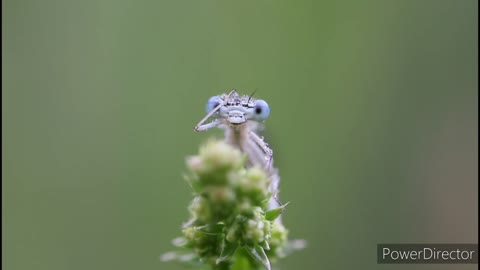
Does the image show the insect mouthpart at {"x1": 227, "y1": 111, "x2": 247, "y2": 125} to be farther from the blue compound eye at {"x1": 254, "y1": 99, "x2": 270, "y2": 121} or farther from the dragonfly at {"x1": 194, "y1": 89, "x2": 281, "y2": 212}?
the blue compound eye at {"x1": 254, "y1": 99, "x2": 270, "y2": 121}

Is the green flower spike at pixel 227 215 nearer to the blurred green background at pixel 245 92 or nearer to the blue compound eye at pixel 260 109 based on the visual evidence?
the blue compound eye at pixel 260 109

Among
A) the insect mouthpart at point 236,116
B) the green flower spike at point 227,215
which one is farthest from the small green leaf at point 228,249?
the insect mouthpart at point 236,116

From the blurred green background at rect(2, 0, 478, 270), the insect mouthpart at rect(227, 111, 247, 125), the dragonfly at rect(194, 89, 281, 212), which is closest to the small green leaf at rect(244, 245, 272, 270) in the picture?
the dragonfly at rect(194, 89, 281, 212)

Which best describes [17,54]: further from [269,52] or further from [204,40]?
[269,52]

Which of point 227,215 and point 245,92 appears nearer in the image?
A: point 227,215

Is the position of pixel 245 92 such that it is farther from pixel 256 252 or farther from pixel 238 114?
pixel 256 252

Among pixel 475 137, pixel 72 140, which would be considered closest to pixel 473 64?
pixel 475 137

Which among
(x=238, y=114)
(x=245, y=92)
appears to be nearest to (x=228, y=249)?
(x=238, y=114)
